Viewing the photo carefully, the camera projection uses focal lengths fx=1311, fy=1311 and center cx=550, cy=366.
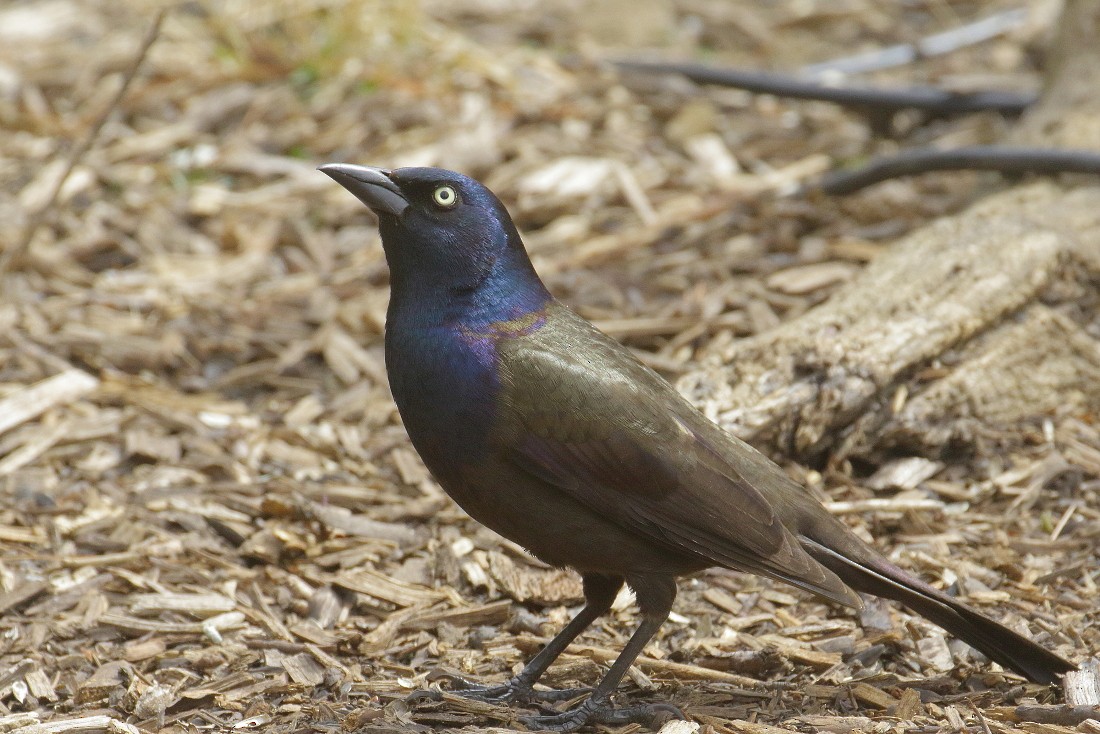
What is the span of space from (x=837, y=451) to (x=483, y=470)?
5.77ft

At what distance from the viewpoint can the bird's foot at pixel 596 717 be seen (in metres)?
3.76

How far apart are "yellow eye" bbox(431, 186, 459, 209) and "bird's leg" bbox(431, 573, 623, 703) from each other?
1197 millimetres

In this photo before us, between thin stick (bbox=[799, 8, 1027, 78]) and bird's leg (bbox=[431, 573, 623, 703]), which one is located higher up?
thin stick (bbox=[799, 8, 1027, 78])

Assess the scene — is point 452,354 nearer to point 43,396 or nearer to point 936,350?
point 936,350

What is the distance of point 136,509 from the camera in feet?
15.8

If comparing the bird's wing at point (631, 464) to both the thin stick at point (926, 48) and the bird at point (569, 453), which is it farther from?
the thin stick at point (926, 48)

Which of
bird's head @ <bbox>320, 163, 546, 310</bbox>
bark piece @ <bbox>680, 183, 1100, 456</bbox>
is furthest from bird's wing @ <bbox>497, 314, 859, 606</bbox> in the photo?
bark piece @ <bbox>680, 183, 1100, 456</bbox>

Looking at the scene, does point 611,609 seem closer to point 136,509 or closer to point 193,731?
point 193,731

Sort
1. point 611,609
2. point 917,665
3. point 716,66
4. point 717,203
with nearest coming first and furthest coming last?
1. point 917,665
2. point 611,609
3. point 717,203
4. point 716,66

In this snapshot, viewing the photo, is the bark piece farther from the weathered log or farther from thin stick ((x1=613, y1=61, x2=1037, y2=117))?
thin stick ((x1=613, y1=61, x2=1037, y2=117))

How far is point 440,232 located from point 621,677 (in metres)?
1.43

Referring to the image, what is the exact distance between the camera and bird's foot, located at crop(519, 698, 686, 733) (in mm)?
3758

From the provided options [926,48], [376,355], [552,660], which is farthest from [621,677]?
[926,48]

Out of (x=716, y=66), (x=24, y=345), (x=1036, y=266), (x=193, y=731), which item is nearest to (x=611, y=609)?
(x=193, y=731)
